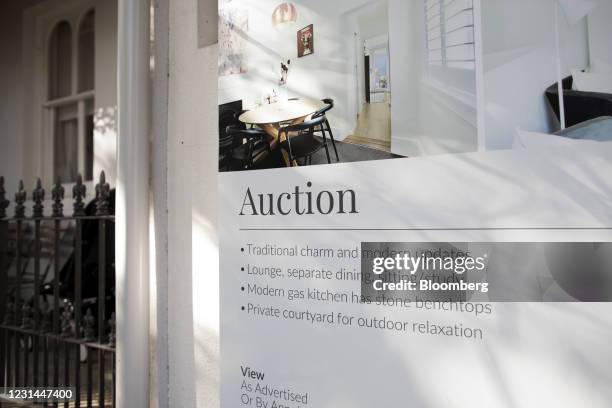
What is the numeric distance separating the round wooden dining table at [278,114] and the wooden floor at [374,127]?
0.68ft

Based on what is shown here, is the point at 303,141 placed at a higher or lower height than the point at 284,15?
lower

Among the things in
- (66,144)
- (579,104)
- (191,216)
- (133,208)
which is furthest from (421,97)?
(66,144)

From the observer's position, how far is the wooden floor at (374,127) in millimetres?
1798

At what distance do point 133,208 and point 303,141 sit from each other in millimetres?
1060

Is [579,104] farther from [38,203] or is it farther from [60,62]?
[60,62]

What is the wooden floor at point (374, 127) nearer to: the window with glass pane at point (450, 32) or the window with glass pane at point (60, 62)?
the window with glass pane at point (450, 32)

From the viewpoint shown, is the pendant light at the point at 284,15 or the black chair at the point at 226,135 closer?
the pendant light at the point at 284,15

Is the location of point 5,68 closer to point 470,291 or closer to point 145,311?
point 145,311

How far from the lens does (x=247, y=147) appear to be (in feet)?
7.04

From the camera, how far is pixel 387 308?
1.78 meters

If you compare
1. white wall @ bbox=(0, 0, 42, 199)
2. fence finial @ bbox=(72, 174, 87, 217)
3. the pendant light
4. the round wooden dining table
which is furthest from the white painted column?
white wall @ bbox=(0, 0, 42, 199)

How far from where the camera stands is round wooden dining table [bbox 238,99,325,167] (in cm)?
200

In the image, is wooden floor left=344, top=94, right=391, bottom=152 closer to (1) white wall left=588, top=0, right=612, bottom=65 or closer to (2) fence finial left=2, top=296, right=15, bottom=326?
(1) white wall left=588, top=0, right=612, bottom=65

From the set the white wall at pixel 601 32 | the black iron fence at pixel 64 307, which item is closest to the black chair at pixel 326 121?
the white wall at pixel 601 32
